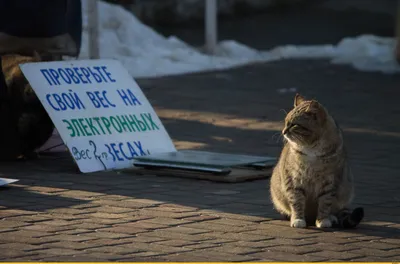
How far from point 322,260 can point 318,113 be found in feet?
3.23

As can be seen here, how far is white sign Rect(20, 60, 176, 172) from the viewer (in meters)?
7.50

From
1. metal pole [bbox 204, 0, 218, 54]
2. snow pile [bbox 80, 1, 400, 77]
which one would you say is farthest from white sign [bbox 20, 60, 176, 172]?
metal pole [bbox 204, 0, 218, 54]

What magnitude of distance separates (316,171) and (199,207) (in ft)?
2.90

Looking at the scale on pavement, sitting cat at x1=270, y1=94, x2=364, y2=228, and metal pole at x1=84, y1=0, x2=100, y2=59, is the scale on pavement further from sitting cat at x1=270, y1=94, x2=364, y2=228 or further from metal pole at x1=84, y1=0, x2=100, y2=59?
metal pole at x1=84, y1=0, x2=100, y2=59

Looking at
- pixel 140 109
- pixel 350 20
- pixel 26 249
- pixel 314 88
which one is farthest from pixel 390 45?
pixel 26 249

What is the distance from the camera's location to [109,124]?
7789 mm

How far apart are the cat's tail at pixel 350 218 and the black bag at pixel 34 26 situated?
321cm

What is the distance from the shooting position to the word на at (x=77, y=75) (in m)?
7.71

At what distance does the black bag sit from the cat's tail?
10.5 ft

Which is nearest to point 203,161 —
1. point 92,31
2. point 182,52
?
point 92,31

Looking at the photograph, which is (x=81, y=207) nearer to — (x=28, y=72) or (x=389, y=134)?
(x=28, y=72)

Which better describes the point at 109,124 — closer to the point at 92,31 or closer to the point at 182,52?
the point at 92,31

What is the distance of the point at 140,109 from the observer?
26.4 ft

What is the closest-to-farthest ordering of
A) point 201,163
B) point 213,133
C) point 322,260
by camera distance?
→ point 322,260
point 201,163
point 213,133
